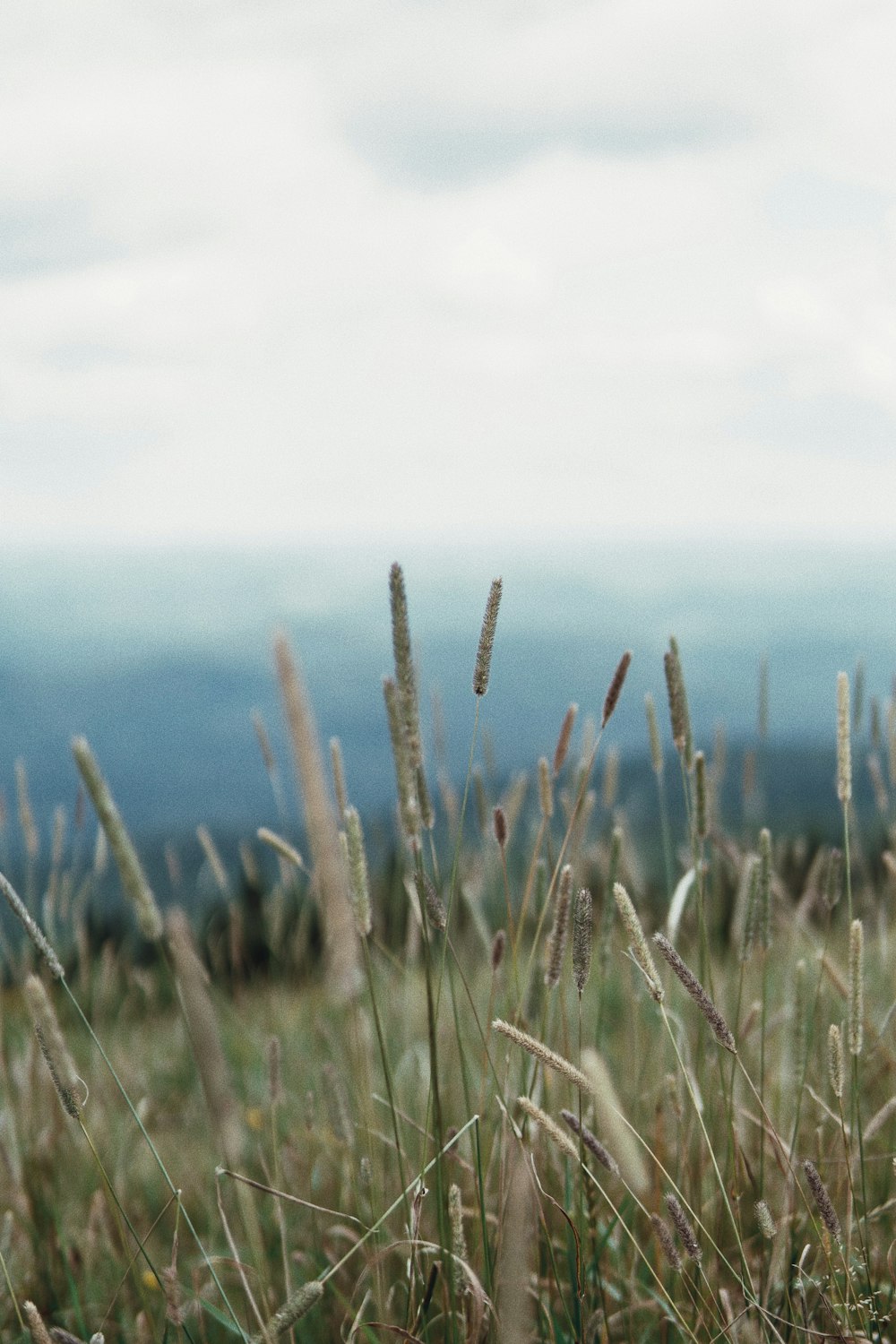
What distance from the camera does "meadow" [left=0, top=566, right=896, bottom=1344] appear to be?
1.09 meters

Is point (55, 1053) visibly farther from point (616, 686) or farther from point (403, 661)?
point (616, 686)

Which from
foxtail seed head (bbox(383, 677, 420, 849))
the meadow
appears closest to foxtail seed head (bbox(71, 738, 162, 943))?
the meadow

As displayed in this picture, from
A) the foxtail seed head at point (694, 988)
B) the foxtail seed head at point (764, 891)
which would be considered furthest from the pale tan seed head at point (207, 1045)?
the foxtail seed head at point (764, 891)

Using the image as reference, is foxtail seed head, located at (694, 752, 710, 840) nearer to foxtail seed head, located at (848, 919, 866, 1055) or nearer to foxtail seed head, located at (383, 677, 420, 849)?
foxtail seed head, located at (848, 919, 866, 1055)

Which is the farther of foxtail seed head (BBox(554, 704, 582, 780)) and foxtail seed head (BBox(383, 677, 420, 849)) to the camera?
foxtail seed head (BBox(554, 704, 582, 780))

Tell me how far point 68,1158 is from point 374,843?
105cm

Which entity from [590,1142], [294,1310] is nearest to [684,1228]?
[590,1142]

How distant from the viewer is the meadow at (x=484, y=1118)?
1.09 m

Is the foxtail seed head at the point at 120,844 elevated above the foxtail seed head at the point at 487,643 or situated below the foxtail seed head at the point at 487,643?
below

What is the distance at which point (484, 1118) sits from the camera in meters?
1.64

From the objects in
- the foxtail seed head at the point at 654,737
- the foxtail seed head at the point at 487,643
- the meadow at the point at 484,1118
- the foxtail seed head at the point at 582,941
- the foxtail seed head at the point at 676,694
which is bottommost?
the meadow at the point at 484,1118

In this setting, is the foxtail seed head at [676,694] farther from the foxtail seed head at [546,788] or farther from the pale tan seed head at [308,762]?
the pale tan seed head at [308,762]

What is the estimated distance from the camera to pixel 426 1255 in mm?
1554

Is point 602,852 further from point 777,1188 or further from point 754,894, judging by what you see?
point 754,894
